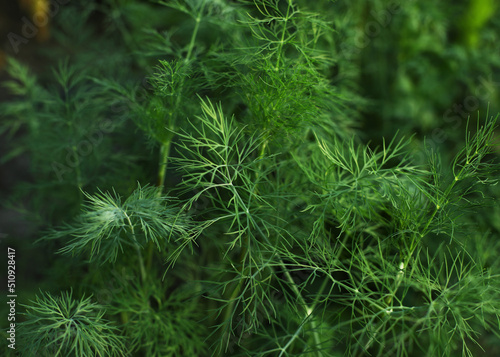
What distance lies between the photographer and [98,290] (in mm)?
1178

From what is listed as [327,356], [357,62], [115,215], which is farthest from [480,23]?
[115,215]

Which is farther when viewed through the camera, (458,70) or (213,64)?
(458,70)

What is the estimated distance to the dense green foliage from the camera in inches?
36.5

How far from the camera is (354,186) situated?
0.95 metres

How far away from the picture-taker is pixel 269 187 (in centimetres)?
113

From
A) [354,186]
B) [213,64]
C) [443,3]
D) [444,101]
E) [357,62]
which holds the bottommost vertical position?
[444,101]

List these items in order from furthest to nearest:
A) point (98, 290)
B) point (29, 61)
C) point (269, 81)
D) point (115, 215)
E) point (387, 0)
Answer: point (29, 61) < point (387, 0) < point (98, 290) < point (269, 81) < point (115, 215)

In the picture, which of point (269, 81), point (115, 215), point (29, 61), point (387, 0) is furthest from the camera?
point (29, 61)

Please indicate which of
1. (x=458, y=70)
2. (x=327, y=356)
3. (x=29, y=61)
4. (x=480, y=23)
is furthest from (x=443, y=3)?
(x=29, y=61)

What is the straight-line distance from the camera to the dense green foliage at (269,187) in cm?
93

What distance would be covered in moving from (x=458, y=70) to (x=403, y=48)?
233 mm

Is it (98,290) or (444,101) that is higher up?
(98,290)

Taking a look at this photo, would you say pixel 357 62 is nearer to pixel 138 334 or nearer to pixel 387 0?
pixel 387 0

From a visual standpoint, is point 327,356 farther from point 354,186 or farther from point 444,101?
point 444,101
